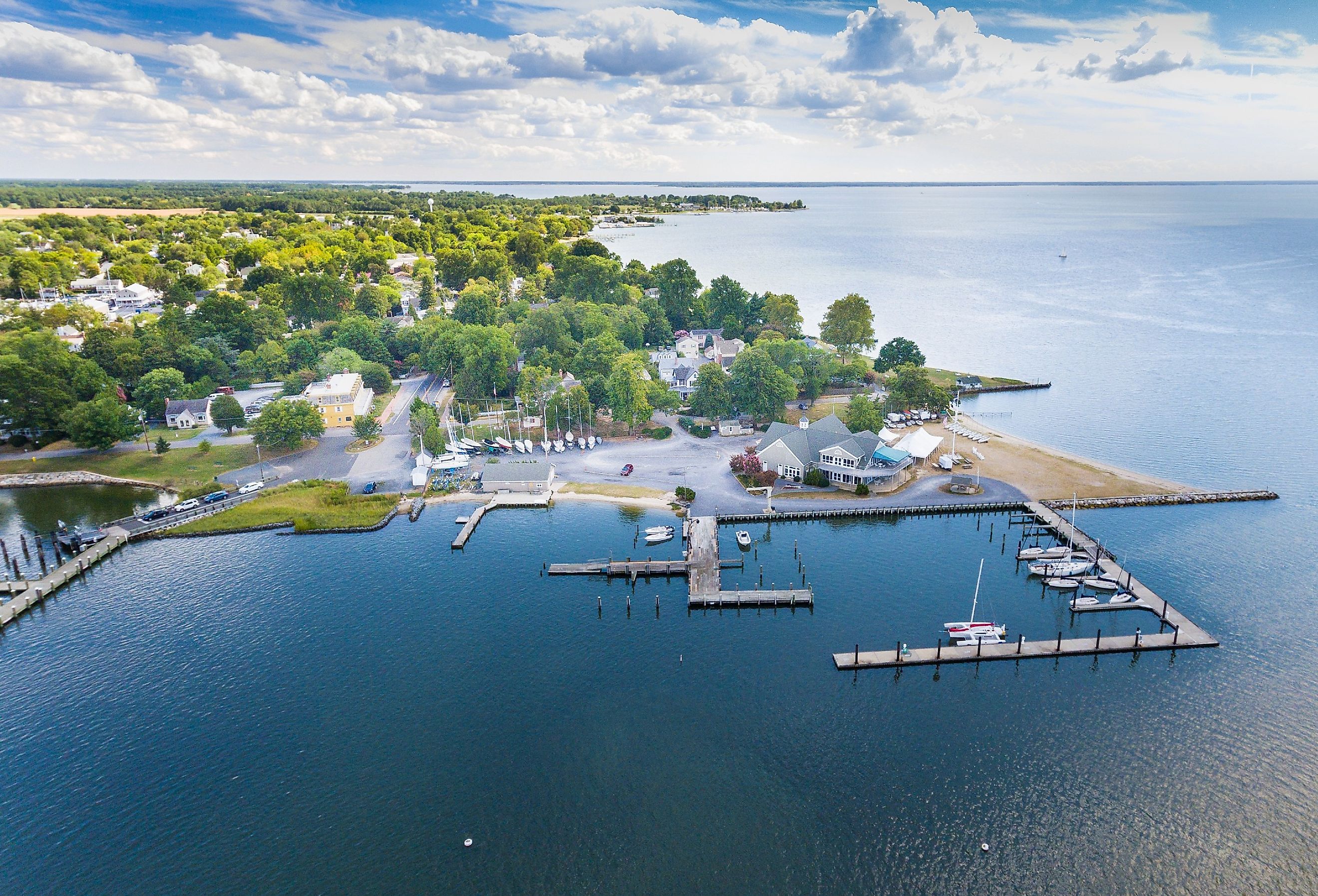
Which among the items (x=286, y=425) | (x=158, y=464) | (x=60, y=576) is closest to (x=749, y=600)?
(x=60, y=576)

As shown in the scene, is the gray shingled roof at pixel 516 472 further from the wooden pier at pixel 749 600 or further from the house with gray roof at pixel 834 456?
the wooden pier at pixel 749 600

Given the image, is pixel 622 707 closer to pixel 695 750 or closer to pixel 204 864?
pixel 695 750

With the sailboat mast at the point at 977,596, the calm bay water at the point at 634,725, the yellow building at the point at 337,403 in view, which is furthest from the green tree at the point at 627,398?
the sailboat mast at the point at 977,596

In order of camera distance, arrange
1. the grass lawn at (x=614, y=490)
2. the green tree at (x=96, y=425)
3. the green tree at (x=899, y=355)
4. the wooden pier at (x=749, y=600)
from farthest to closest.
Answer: the green tree at (x=899, y=355)
the green tree at (x=96, y=425)
the grass lawn at (x=614, y=490)
the wooden pier at (x=749, y=600)

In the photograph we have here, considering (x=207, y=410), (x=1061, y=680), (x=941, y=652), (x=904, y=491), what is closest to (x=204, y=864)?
(x=941, y=652)

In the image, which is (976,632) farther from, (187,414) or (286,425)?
(187,414)

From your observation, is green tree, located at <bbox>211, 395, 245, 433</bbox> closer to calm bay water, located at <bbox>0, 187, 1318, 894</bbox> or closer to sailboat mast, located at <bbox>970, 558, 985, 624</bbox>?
calm bay water, located at <bbox>0, 187, 1318, 894</bbox>
